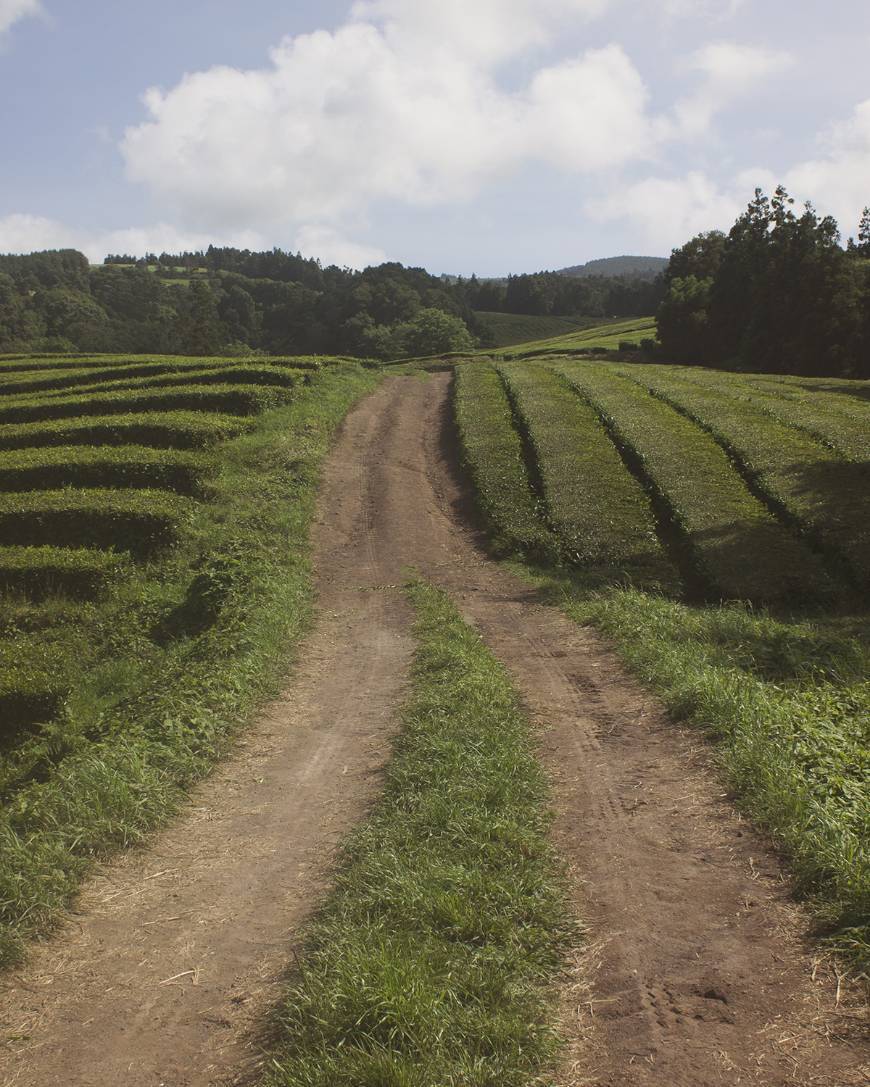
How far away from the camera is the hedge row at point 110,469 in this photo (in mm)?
21422

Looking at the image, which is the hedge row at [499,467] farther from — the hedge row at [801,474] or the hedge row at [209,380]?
the hedge row at [209,380]

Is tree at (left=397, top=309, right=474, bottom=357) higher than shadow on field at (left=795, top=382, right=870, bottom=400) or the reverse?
higher

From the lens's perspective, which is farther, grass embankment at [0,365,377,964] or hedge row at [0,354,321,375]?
hedge row at [0,354,321,375]

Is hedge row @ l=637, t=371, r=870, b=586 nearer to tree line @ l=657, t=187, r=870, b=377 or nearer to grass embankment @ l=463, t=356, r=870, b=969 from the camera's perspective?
grass embankment @ l=463, t=356, r=870, b=969

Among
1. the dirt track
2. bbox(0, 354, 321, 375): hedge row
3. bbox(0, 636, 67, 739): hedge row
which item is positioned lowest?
bbox(0, 636, 67, 739): hedge row

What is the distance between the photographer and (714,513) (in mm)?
18609

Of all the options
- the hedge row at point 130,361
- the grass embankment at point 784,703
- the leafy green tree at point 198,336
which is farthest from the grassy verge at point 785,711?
the leafy green tree at point 198,336

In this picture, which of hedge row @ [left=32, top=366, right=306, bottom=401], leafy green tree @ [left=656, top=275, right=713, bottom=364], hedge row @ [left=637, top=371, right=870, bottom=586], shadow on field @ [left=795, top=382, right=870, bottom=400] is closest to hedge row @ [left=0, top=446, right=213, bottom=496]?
hedge row @ [left=32, top=366, right=306, bottom=401]

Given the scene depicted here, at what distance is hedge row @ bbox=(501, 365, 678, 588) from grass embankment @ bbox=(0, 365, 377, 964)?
614 centimetres

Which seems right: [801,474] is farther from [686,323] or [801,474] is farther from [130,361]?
[686,323]

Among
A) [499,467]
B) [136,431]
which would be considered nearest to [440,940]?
[499,467]

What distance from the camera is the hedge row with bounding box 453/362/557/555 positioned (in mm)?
18609

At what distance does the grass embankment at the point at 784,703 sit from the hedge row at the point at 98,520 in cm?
909

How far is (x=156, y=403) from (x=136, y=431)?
156 inches
